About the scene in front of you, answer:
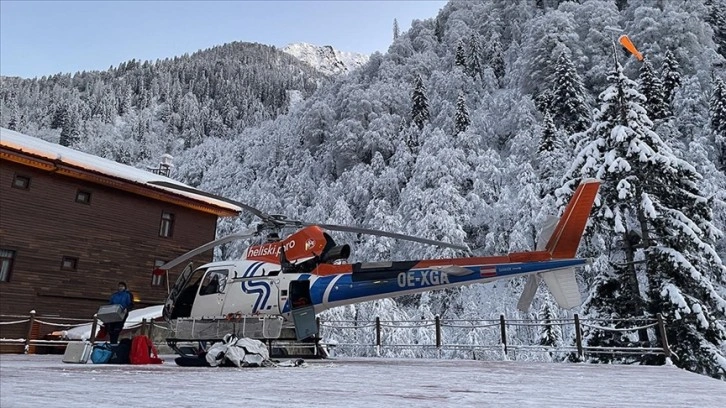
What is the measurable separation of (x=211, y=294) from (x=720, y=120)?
108ft

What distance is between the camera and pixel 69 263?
60.8 feet

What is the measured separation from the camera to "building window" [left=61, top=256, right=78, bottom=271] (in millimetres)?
18328

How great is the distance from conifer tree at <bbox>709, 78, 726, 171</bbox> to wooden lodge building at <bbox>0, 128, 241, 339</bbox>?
31.9m

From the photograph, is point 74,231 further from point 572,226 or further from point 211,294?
point 572,226

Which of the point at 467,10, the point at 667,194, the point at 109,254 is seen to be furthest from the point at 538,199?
the point at 467,10

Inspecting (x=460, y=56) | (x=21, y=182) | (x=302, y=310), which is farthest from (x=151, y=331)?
(x=460, y=56)

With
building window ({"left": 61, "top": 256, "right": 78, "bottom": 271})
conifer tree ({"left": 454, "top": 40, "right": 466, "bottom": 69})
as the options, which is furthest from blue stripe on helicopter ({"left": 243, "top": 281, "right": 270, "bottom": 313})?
conifer tree ({"left": 454, "top": 40, "right": 466, "bottom": 69})

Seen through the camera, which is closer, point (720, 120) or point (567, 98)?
point (720, 120)

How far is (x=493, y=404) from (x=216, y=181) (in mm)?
53423

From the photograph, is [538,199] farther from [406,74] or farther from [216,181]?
[216,181]

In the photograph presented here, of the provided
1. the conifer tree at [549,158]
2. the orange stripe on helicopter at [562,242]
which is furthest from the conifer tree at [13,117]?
the orange stripe on helicopter at [562,242]

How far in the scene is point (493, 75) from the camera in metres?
50.9

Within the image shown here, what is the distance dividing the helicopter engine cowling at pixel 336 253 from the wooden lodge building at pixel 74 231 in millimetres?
12790

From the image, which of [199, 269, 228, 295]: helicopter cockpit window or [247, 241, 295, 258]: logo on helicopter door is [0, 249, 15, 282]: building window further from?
[247, 241, 295, 258]: logo on helicopter door
